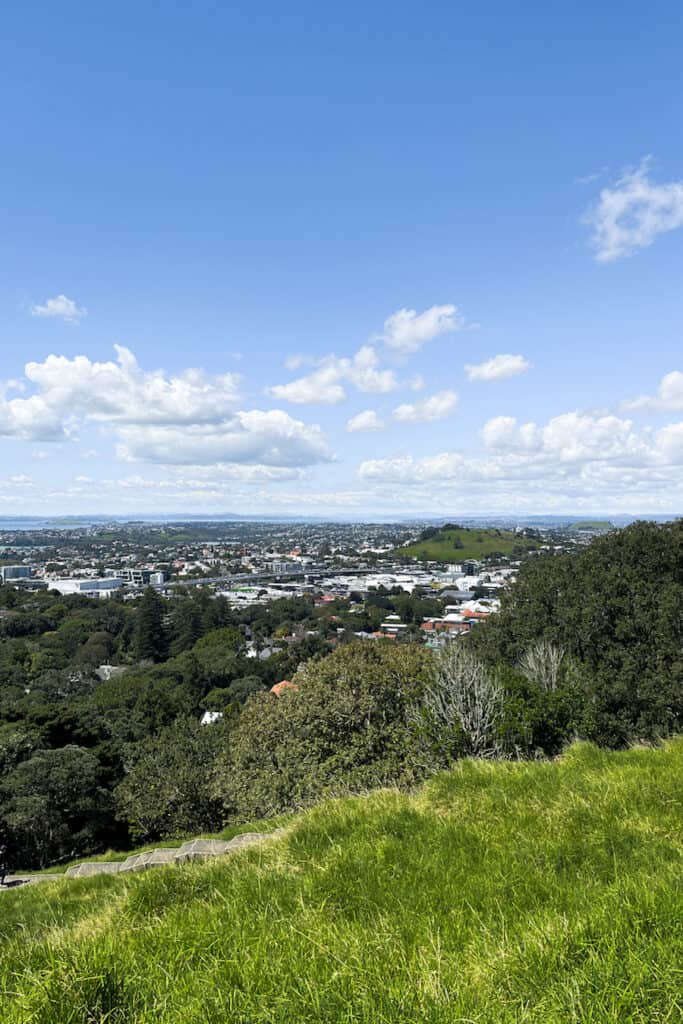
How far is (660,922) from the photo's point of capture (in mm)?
2365

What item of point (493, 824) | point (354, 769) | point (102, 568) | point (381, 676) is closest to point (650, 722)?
point (381, 676)

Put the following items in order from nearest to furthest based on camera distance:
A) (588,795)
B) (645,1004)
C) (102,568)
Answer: (645,1004) < (588,795) < (102,568)

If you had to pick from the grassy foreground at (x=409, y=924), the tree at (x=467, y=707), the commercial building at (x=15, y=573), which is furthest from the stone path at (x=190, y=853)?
the commercial building at (x=15, y=573)

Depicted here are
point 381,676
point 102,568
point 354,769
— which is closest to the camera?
point 354,769

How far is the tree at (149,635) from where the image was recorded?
71375 mm

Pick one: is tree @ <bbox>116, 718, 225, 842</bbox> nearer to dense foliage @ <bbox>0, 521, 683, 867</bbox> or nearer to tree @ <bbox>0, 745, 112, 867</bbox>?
dense foliage @ <bbox>0, 521, 683, 867</bbox>

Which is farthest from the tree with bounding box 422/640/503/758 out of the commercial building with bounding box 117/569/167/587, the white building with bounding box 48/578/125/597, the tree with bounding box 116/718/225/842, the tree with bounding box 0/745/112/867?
the commercial building with bounding box 117/569/167/587

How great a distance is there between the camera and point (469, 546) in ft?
585

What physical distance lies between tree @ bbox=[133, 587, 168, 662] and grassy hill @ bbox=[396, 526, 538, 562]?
→ 4202 inches

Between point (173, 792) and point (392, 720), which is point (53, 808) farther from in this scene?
point (392, 720)

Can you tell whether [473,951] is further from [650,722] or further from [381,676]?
[650,722]

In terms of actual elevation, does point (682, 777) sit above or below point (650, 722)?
above

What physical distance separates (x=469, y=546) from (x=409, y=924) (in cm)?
18058

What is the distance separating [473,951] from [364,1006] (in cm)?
73
